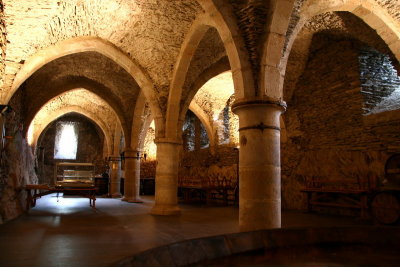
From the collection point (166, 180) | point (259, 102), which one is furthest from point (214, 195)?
point (259, 102)

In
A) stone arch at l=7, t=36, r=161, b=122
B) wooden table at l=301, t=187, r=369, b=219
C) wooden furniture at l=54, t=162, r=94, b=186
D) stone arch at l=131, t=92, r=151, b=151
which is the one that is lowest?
wooden table at l=301, t=187, r=369, b=219

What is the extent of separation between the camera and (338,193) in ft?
26.5

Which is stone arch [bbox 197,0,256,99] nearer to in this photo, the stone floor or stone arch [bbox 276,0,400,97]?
stone arch [bbox 276,0,400,97]

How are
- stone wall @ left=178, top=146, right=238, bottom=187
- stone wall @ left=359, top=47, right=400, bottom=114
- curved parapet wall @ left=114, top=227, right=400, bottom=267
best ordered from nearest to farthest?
curved parapet wall @ left=114, top=227, right=400, bottom=267, stone wall @ left=359, top=47, right=400, bottom=114, stone wall @ left=178, top=146, right=238, bottom=187

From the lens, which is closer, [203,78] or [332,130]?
[332,130]

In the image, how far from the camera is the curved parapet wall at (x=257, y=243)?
2.06m

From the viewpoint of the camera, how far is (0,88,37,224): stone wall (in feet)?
22.9

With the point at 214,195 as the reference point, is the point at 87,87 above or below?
above

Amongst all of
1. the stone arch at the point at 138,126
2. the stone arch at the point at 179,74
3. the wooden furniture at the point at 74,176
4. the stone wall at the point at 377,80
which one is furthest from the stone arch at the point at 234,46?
the stone arch at the point at 138,126

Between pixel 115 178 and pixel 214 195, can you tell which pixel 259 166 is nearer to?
pixel 214 195

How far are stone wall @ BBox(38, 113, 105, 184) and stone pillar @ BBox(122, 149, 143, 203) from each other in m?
11.5

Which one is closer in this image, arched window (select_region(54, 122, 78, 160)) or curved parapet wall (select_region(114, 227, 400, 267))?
curved parapet wall (select_region(114, 227, 400, 267))

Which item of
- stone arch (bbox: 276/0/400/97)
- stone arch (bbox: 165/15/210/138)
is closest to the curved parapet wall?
stone arch (bbox: 276/0/400/97)

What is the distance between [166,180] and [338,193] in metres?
4.38
